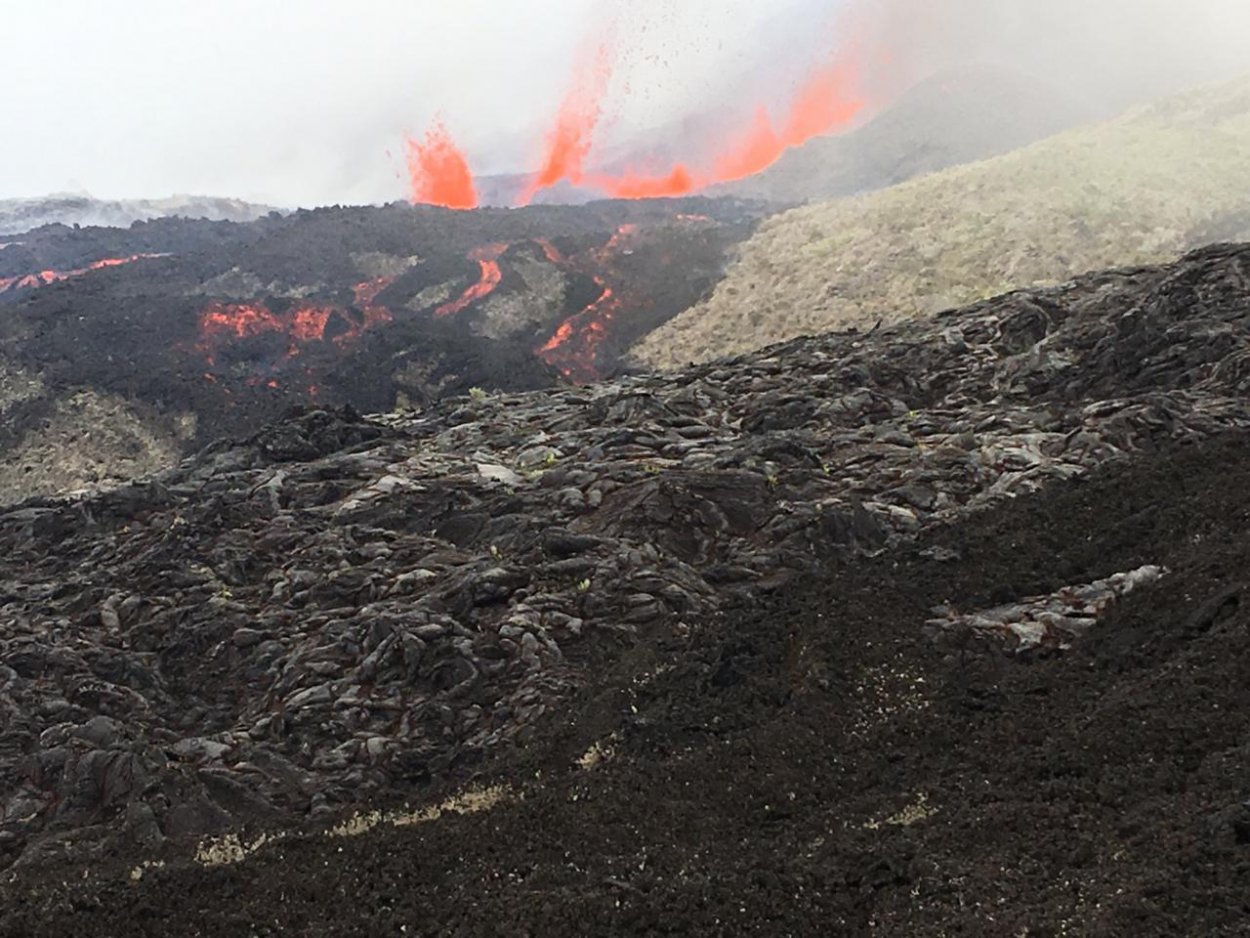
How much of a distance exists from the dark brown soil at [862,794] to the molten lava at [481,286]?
57482 millimetres

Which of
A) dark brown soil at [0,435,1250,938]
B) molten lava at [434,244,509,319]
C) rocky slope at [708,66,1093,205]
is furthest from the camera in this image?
rocky slope at [708,66,1093,205]

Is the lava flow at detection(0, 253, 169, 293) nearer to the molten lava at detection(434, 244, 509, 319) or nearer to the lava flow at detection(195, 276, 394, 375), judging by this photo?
the lava flow at detection(195, 276, 394, 375)

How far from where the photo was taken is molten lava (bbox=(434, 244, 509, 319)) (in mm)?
75000

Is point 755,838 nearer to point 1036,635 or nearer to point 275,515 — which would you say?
point 1036,635

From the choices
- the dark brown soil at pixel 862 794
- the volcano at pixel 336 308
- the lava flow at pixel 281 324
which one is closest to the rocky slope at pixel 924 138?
the volcano at pixel 336 308

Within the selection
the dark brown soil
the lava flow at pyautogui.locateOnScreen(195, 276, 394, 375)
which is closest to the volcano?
the lava flow at pyautogui.locateOnScreen(195, 276, 394, 375)

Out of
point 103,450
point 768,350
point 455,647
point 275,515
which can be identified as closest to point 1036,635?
point 455,647

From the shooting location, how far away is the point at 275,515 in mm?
28250

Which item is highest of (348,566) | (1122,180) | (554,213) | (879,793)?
(554,213)

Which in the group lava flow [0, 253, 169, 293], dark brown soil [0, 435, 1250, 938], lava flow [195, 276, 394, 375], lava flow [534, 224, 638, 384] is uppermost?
lava flow [0, 253, 169, 293]

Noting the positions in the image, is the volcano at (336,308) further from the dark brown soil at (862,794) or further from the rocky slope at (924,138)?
the rocky slope at (924,138)

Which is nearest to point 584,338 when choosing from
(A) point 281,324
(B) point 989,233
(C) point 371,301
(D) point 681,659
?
(C) point 371,301

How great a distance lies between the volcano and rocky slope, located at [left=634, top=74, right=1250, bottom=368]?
20.9ft

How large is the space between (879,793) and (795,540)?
399 inches
